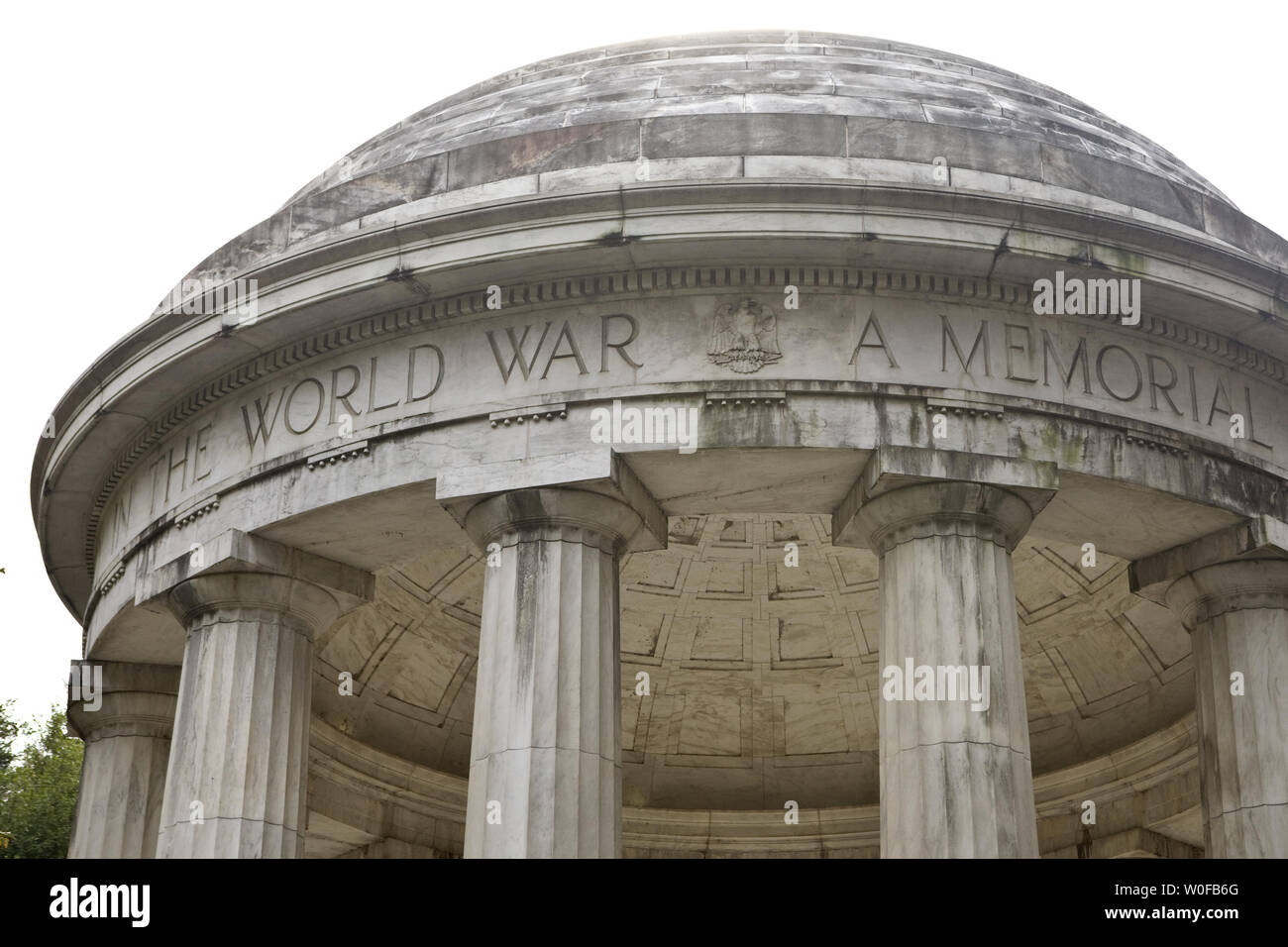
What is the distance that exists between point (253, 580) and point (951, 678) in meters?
9.48

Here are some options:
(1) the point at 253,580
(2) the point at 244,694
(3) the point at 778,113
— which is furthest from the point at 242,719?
(3) the point at 778,113

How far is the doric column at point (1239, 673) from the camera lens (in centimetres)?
2302

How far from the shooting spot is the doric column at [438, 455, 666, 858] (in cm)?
2059

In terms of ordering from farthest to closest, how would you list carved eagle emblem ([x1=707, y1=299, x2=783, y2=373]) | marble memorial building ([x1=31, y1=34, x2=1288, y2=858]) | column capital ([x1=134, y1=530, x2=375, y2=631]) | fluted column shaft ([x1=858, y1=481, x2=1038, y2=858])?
column capital ([x1=134, y1=530, x2=375, y2=631]) < carved eagle emblem ([x1=707, y1=299, x2=783, y2=373]) < marble memorial building ([x1=31, y1=34, x2=1288, y2=858]) < fluted column shaft ([x1=858, y1=481, x2=1038, y2=858])

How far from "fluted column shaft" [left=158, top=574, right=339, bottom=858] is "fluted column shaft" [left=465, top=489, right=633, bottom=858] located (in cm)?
368

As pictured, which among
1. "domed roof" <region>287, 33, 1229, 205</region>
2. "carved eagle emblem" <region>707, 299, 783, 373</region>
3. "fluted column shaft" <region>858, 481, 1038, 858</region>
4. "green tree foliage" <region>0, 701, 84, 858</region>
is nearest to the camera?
"fluted column shaft" <region>858, 481, 1038, 858</region>

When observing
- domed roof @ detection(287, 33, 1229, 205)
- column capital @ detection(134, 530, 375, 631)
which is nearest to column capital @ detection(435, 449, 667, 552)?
column capital @ detection(134, 530, 375, 631)

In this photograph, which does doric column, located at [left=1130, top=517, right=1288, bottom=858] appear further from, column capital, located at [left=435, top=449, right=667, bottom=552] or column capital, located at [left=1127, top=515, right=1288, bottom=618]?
column capital, located at [left=435, top=449, right=667, bottom=552]

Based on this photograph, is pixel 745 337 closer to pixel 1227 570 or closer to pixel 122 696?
pixel 1227 570

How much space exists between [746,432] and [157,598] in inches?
352

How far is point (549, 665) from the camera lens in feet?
69.9

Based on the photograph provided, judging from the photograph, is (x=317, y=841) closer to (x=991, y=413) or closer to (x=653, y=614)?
(x=653, y=614)

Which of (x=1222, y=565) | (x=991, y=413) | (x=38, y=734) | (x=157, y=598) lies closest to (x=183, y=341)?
(x=157, y=598)
